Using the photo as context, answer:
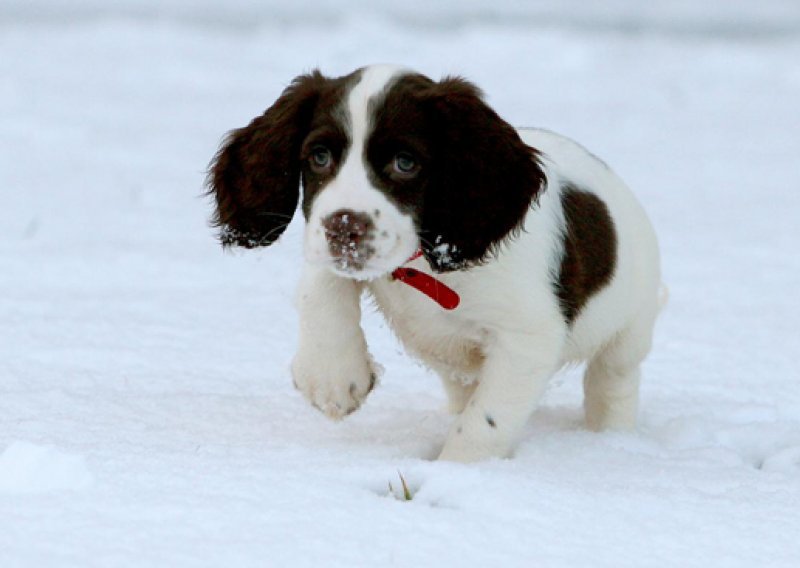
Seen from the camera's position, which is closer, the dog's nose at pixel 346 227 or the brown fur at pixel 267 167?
the dog's nose at pixel 346 227

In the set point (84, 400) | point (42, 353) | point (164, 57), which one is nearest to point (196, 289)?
point (42, 353)

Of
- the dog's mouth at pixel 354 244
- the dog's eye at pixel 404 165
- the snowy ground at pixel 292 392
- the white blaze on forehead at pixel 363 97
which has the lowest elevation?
the snowy ground at pixel 292 392

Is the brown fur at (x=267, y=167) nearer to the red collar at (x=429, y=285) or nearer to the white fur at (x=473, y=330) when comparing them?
the white fur at (x=473, y=330)

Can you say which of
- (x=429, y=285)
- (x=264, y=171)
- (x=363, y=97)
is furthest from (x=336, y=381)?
(x=363, y=97)

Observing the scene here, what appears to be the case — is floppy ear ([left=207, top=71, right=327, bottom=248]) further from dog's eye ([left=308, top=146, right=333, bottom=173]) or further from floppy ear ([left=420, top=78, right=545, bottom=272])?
floppy ear ([left=420, top=78, right=545, bottom=272])

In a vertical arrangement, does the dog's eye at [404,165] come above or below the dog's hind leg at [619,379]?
above

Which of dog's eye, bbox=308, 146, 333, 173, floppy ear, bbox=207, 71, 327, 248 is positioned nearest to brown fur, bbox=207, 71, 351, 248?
floppy ear, bbox=207, 71, 327, 248

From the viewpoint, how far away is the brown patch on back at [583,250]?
3.50 m

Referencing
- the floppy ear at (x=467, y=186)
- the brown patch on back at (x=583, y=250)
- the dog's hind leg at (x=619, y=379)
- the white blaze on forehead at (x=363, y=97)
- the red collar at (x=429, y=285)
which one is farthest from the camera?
the dog's hind leg at (x=619, y=379)

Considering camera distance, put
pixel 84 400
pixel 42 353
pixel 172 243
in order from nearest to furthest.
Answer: pixel 84 400
pixel 42 353
pixel 172 243

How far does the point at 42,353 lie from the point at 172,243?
8.03ft

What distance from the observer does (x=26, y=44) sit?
1450 cm

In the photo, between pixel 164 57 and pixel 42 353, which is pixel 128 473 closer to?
pixel 42 353

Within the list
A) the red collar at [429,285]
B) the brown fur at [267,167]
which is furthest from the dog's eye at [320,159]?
the red collar at [429,285]
